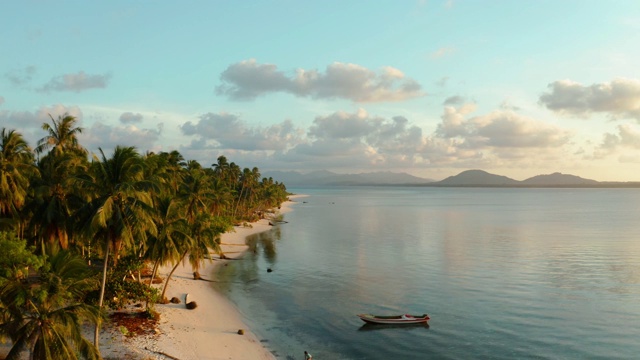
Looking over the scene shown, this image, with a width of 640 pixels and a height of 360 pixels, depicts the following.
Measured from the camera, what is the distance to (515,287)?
6125cm

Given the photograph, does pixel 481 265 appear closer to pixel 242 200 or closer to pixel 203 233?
pixel 203 233

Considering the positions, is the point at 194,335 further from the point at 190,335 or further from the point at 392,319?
the point at 392,319

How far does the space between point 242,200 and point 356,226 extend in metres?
40.1

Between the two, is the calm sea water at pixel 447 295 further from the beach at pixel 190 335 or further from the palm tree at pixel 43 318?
the palm tree at pixel 43 318

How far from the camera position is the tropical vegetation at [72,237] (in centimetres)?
1939

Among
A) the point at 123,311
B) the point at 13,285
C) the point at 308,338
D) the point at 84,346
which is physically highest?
the point at 13,285

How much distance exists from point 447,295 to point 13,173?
49.9 metres

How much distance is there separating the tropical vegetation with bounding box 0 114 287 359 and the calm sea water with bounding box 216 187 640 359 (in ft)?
43.1

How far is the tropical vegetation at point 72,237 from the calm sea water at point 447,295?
1313 centimetres

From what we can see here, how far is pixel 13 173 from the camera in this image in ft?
122

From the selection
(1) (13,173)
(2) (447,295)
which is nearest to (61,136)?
(1) (13,173)

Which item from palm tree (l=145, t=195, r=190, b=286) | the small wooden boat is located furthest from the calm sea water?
palm tree (l=145, t=195, r=190, b=286)

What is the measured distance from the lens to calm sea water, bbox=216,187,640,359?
39.7 meters

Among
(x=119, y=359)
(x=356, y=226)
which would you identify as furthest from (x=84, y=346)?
(x=356, y=226)
